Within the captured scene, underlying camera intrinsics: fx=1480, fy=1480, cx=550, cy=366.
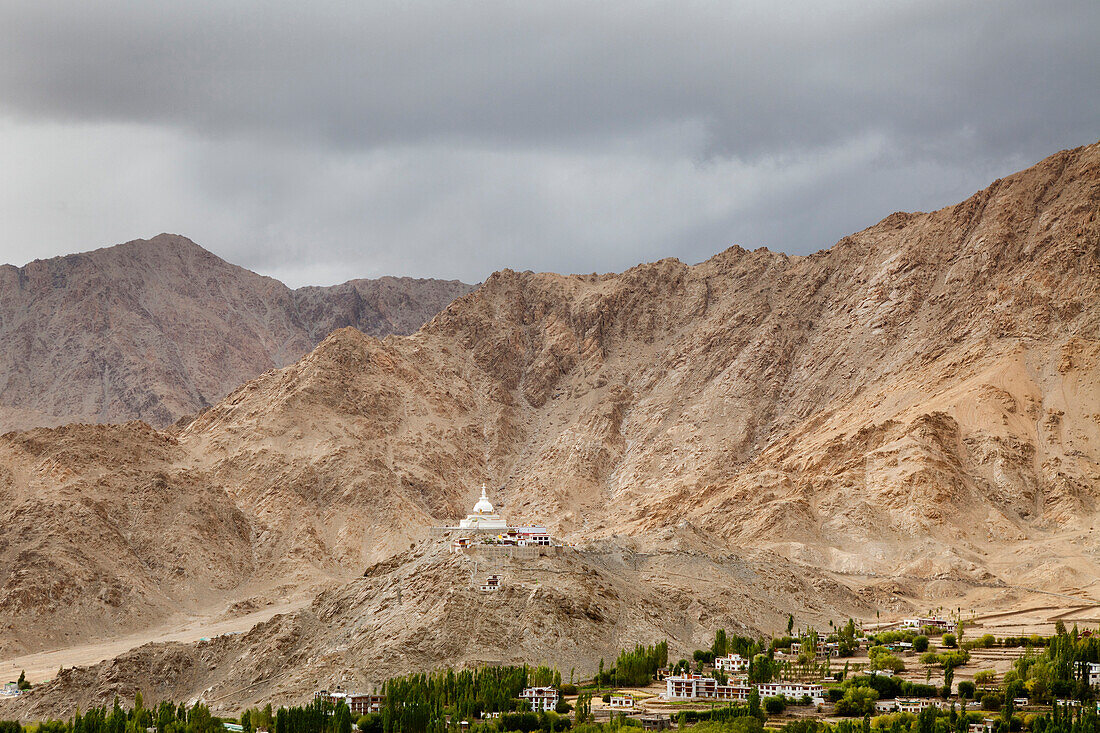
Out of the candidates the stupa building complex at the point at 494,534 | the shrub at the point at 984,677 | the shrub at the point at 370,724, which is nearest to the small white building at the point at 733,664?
the shrub at the point at 984,677

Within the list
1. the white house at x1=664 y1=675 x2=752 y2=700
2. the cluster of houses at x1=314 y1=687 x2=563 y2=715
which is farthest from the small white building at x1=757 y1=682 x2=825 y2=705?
the cluster of houses at x1=314 y1=687 x2=563 y2=715

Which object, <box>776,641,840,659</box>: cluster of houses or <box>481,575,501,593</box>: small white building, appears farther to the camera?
<box>776,641,840,659</box>: cluster of houses

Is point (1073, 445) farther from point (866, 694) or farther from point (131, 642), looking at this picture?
point (131, 642)

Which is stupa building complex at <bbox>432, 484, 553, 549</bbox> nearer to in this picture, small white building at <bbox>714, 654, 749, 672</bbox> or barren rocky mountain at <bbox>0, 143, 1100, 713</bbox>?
barren rocky mountain at <bbox>0, 143, 1100, 713</bbox>

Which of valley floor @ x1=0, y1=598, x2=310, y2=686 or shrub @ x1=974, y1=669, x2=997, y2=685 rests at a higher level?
valley floor @ x1=0, y1=598, x2=310, y2=686

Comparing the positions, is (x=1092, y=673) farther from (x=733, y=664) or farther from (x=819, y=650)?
(x=733, y=664)

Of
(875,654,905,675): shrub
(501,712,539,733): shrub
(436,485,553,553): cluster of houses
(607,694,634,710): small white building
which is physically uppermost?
(436,485,553,553): cluster of houses
